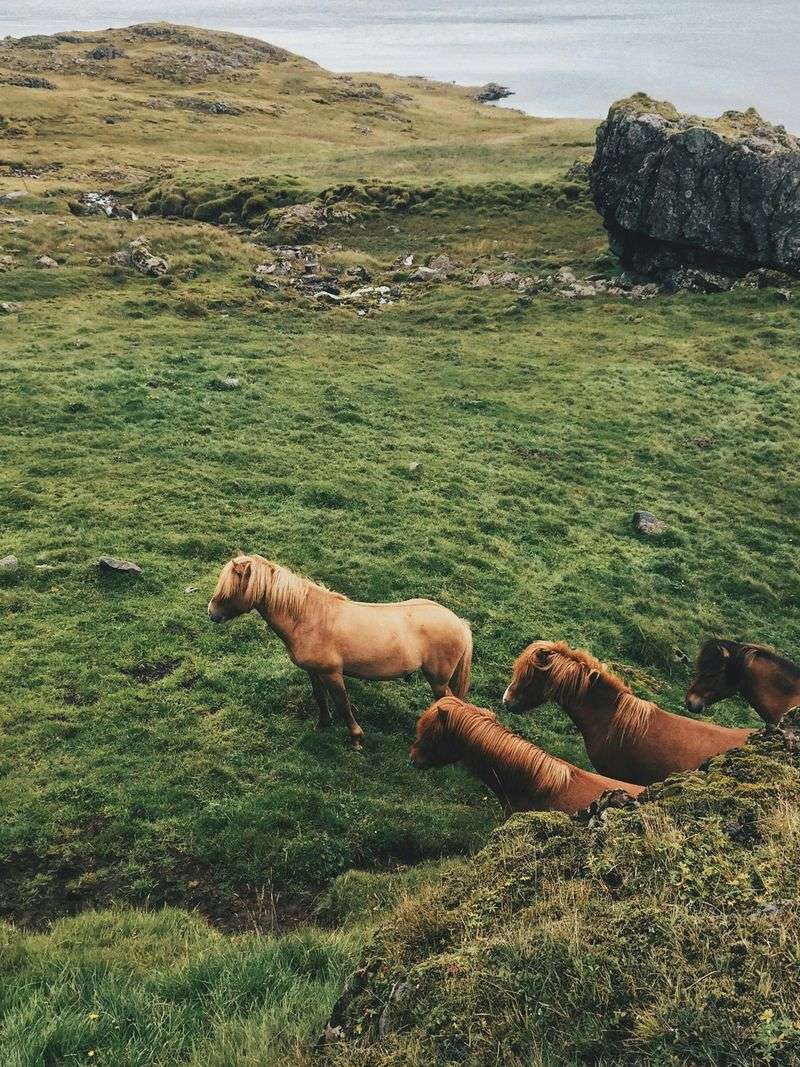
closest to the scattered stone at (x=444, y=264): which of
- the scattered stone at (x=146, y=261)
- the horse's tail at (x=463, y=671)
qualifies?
the scattered stone at (x=146, y=261)

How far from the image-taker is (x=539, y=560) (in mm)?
14758

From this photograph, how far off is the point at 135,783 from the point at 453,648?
454cm

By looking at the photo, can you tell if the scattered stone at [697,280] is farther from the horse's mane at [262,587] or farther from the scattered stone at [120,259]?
the horse's mane at [262,587]

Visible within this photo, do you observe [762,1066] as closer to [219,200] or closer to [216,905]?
[216,905]

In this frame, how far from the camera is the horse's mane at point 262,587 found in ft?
31.0

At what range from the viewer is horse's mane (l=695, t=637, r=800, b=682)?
30.2 feet

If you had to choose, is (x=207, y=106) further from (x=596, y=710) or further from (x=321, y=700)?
(x=596, y=710)

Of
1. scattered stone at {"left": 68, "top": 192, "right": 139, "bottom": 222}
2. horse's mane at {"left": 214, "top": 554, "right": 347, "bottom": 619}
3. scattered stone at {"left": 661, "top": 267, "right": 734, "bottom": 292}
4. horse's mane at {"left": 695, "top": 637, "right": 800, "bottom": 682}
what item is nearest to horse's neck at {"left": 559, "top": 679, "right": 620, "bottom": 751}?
horse's mane at {"left": 695, "top": 637, "right": 800, "bottom": 682}

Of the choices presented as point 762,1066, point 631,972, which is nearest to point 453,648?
point 631,972

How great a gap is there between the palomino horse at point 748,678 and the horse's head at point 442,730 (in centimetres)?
379

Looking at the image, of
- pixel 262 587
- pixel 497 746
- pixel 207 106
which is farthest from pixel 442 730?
pixel 207 106

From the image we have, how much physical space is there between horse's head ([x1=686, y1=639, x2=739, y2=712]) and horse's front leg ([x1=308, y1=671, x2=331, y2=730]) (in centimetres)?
517

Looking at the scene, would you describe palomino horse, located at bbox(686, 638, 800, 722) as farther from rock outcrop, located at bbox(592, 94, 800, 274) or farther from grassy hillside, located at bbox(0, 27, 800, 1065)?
rock outcrop, located at bbox(592, 94, 800, 274)

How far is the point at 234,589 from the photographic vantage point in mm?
9453
